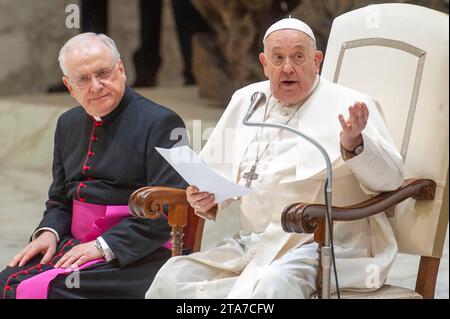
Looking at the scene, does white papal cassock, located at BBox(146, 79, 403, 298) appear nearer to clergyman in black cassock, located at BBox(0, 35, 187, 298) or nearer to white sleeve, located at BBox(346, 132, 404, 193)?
white sleeve, located at BBox(346, 132, 404, 193)

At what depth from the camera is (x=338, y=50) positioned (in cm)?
482

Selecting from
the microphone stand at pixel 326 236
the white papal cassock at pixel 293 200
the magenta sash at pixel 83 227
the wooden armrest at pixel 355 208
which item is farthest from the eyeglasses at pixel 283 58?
the magenta sash at pixel 83 227

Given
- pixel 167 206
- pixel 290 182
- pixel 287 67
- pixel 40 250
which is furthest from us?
pixel 40 250

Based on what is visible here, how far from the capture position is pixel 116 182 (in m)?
4.67

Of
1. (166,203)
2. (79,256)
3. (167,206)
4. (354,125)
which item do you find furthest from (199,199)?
(354,125)

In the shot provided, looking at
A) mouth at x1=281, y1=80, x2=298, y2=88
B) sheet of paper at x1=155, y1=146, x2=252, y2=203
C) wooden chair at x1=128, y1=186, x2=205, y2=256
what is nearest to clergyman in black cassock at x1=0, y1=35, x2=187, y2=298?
wooden chair at x1=128, y1=186, x2=205, y2=256

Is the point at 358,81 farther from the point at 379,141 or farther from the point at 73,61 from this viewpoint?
the point at 73,61

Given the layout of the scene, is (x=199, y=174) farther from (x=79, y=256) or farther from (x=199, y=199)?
(x=79, y=256)

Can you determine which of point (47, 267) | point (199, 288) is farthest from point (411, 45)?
point (47, 267)

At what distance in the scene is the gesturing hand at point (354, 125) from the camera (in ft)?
12.8

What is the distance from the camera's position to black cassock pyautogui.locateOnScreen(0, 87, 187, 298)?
14.9 feet

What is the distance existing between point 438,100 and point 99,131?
141 centimetres

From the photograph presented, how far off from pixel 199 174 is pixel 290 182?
415mm

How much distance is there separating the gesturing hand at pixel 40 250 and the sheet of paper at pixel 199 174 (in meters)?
0.78
